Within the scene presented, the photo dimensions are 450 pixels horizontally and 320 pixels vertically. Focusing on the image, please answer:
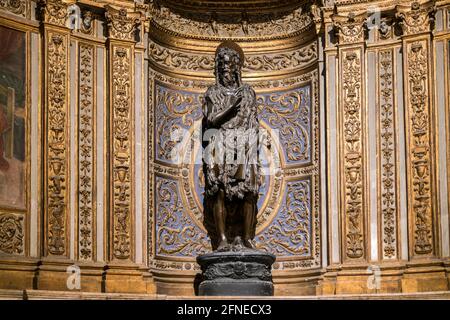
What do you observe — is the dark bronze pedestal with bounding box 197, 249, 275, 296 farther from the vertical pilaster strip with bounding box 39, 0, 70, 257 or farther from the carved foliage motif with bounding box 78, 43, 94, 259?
the vertical pilaster strip with bounding box 39, 0, 70, 257

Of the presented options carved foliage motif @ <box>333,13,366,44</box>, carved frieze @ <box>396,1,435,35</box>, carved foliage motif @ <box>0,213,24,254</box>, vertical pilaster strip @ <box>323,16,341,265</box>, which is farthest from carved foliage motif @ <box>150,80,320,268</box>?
carved foliage motif @ <box>0,213,24,254</box>

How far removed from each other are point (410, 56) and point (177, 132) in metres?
3.87

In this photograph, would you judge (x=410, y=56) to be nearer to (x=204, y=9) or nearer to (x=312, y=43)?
(x=312, y=43)

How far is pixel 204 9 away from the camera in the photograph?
17453 mm

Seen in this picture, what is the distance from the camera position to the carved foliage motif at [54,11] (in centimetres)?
1527

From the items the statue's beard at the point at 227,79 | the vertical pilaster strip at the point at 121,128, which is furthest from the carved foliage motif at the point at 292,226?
the vertical pilaster strip at the point at 121,128

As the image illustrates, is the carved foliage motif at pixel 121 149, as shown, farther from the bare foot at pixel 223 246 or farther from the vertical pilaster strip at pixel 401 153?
the vertical pilaster strip at pixel 401 153

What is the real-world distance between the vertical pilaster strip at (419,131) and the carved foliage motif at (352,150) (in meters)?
0.75

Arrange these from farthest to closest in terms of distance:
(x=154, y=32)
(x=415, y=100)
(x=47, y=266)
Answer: (x=154, y=32)
(x=415, y=100)
(x=47, y=266)

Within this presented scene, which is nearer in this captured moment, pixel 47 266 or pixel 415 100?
pixel 47 266

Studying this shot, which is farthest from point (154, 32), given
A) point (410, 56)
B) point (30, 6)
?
point (410, 56)

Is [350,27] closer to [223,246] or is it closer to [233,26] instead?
[233,26]

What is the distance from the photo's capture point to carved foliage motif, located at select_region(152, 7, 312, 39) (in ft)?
56.1

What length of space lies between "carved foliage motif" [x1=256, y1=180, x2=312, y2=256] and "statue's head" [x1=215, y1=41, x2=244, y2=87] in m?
2.04
